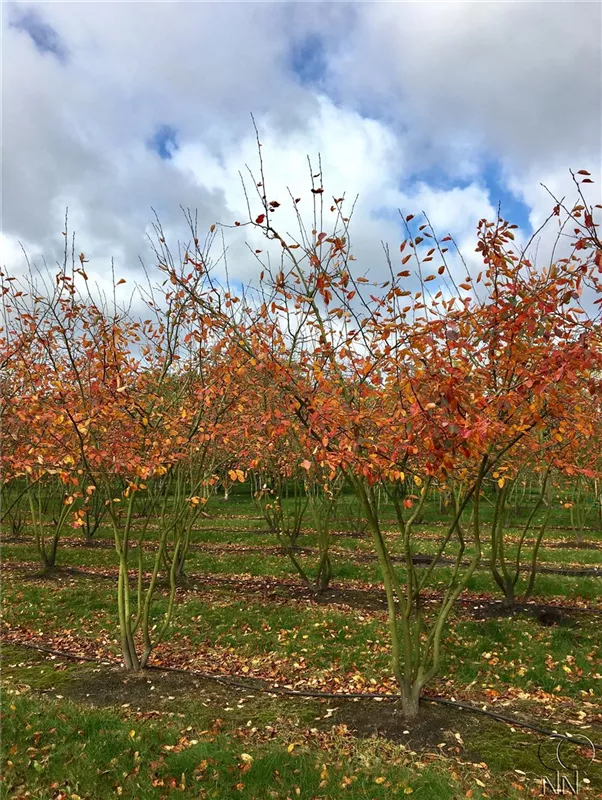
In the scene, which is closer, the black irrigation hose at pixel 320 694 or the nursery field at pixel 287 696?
the nursery field at pixel 287 696

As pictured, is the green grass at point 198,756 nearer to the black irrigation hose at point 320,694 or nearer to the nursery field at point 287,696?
the nursery field at point 287,696

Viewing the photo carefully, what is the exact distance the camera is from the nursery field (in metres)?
4.07

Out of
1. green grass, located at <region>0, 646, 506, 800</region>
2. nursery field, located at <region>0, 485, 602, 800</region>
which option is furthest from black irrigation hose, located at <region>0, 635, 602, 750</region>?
green grass, located at <region>0, 646, 506, 800</region>

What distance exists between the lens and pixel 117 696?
565cm

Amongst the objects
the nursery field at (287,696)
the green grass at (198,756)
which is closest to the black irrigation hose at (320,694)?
the nursery field at (287,696)

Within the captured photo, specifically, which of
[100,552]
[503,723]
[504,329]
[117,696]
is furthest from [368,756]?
[100,552]

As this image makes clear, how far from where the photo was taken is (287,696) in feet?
18.6

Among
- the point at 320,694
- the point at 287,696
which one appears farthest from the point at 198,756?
the point at 320,694

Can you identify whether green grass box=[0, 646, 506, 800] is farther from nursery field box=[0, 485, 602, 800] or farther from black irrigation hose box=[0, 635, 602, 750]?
black irrigation hose box=[0, 635, 602, 750]

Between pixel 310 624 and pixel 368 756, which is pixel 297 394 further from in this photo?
pixel 310 624

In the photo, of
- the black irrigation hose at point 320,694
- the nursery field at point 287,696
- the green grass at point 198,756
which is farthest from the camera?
the black irrigation hose at point 320,694

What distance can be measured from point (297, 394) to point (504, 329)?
192 cm

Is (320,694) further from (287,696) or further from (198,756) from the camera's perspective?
(198,756)

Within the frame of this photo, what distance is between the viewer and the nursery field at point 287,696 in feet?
13.4
